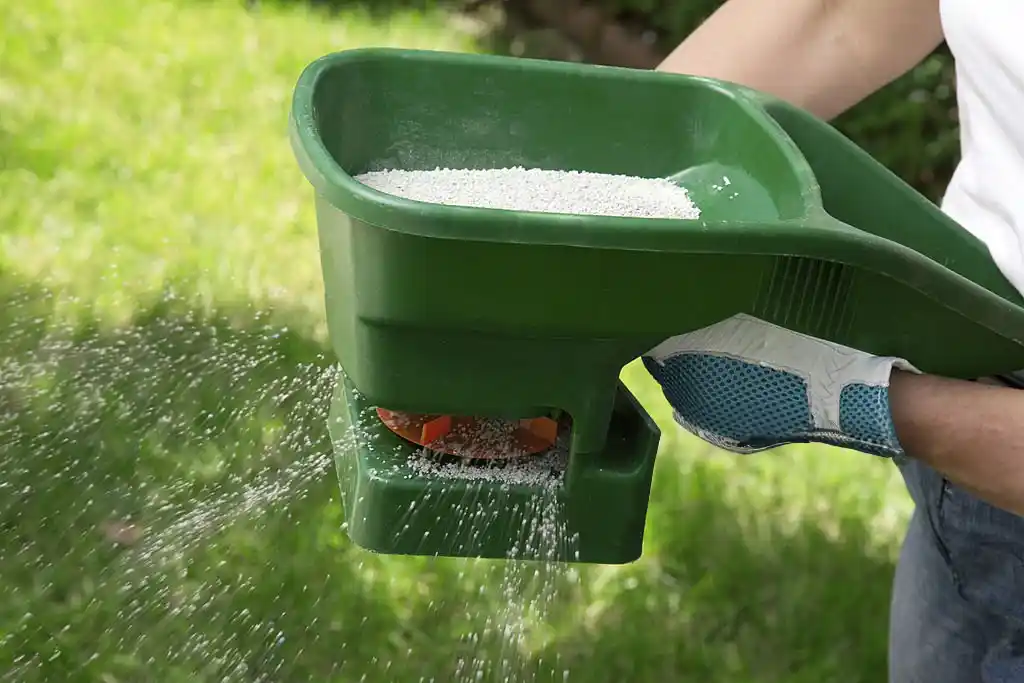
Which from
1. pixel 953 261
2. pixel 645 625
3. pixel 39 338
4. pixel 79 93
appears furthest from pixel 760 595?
pixel 79 93

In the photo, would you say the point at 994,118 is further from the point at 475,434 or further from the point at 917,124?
the point at 917,124

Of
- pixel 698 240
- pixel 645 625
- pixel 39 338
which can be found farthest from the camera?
pixel 39 338

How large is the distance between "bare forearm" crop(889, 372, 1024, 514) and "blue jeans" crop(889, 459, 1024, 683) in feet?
0.56

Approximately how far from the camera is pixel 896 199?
105 centimetres

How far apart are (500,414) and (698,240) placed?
0.67 feet

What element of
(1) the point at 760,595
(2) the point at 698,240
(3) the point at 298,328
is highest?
(2) the point at 698,240

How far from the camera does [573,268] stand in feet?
2.40

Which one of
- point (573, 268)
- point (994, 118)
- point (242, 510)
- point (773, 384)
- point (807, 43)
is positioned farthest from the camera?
point (242, 510)

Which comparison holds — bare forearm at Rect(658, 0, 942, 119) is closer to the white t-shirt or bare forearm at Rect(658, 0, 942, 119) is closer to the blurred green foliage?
the white t-shirt

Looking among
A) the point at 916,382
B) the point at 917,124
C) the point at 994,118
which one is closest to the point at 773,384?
the point at 916,382

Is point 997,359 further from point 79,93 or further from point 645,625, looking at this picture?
point 79,93

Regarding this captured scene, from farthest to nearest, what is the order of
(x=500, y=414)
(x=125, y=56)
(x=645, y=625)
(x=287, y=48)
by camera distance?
(x=287, y=48)
(x=125, y=56)
(x=645, y=625)
(x=500, y=414)

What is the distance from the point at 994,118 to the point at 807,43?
225 millimetres

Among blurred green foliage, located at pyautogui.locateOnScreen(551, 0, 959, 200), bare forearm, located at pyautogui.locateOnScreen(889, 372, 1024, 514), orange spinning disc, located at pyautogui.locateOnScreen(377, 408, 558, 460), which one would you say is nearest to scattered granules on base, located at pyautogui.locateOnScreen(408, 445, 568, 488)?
orange spinning disc, located at pyautogui.locateOnScreen(377, 408, 558, 460)
